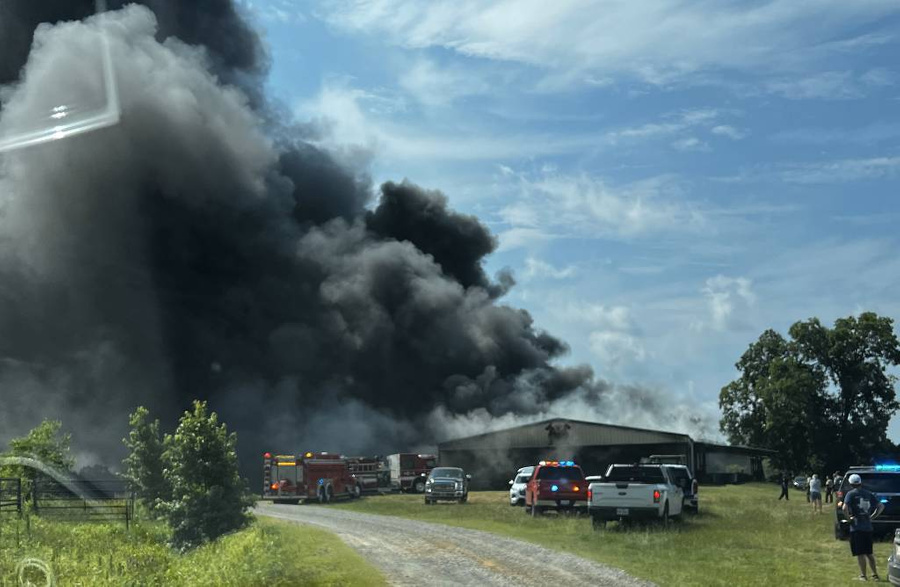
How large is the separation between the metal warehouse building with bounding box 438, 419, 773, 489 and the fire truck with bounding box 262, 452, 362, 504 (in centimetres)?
1511

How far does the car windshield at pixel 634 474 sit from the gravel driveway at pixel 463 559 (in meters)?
4.72

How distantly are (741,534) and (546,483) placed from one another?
9.52m

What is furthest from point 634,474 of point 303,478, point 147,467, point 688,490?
point 303,478

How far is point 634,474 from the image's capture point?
96.0 feet

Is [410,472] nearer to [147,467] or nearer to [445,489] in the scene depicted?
[445,489]

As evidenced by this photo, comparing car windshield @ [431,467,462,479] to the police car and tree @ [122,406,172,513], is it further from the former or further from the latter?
the police car

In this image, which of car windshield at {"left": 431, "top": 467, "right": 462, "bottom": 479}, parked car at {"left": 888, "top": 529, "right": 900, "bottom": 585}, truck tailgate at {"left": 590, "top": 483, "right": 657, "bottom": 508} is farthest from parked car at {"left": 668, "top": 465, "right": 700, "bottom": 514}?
parked car at {"left": 888, "top": 529, "right": 900, "bottom": 585}

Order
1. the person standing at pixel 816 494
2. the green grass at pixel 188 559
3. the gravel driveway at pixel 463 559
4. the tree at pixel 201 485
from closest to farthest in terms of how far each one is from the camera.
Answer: the gravel driveway at pixel 463 559
the green grass at pixel 188 559
the tree at pixel 201 485
the person standing at pixel 816 494

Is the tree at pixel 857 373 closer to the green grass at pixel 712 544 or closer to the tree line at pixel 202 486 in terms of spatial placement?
the green grass at pixel 712 544

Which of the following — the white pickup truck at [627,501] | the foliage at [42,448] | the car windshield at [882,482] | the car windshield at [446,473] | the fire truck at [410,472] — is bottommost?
the fire truck at [410,472]

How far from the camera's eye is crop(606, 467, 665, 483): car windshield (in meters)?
28.9

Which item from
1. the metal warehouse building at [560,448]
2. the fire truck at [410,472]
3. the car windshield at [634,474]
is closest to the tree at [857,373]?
the metal warehouse building at [560,448]

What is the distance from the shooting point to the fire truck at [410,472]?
6206 centimetres

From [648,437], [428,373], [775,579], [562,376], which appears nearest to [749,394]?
[562,376]
